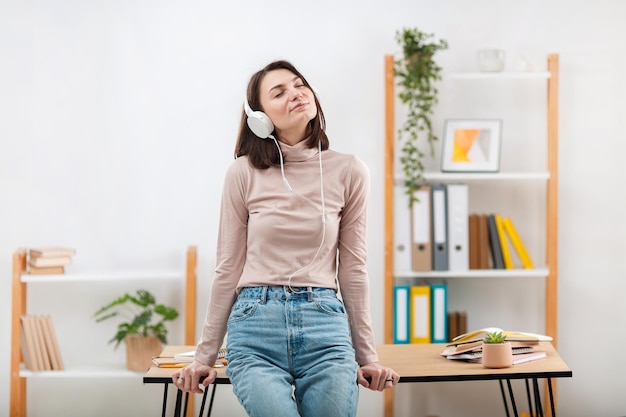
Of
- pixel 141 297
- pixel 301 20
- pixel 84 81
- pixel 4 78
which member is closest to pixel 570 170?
pixel 301 20

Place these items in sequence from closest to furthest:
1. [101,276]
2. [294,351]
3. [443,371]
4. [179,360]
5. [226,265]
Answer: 1. [294,351]
2. [226,265]
3. [443,371]
4. [179,360]
5. [101,276]

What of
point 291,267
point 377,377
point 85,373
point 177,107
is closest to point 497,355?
point 377,377

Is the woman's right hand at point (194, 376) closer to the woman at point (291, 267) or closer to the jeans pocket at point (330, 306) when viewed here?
the woman at point (291, 267)

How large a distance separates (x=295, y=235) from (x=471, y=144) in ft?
5.32

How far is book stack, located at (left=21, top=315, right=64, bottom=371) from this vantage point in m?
3.33

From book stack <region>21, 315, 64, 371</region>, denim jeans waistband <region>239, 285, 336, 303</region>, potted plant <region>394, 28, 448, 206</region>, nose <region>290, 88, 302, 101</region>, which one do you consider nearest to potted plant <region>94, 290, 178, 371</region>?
book stack <region>21, 315, 64, 371</region>

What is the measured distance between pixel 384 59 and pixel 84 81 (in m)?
1.29

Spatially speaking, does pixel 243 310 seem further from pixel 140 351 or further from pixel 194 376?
pixel 140 351

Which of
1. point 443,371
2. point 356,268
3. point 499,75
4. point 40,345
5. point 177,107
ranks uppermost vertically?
point 499,75

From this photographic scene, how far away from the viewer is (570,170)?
Result: 11.9 feet

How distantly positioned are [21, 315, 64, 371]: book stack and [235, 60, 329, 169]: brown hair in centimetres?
159

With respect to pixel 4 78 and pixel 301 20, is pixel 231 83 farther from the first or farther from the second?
pixel 4 78

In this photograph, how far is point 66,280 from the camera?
136 inches

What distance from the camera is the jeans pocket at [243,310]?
199 cm
